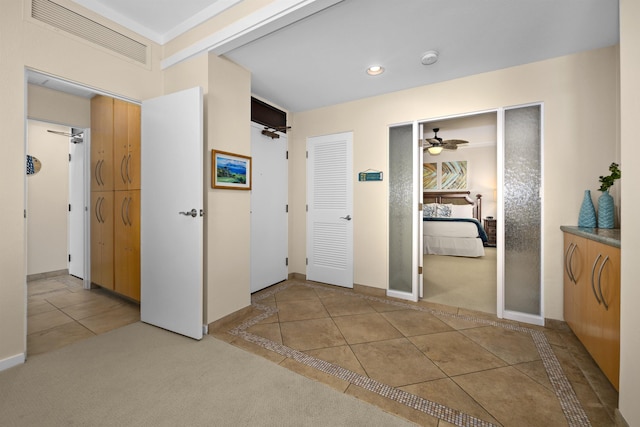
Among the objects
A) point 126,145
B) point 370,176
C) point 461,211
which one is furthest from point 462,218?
point 126,145

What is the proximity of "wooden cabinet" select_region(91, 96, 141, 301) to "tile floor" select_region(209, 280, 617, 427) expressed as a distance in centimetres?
147

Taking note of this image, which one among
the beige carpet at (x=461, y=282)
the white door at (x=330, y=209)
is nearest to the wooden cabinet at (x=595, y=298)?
the beige carpet at (x=461, y=282)

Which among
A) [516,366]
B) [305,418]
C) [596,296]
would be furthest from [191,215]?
[596,296]

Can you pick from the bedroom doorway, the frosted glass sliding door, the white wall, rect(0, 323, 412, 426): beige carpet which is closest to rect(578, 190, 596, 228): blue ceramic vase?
the bedroom doorway

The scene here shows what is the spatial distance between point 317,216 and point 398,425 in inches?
109

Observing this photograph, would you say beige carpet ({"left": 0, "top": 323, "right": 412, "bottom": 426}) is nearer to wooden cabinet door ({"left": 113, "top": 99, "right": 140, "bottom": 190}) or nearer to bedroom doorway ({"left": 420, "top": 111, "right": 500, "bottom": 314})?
wooden cabinet door ({"left": 113, "top": 99, "right": 140, "bottom": 190})

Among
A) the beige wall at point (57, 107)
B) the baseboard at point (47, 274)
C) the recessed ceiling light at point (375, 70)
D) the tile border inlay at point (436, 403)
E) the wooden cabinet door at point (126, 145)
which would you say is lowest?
the tile border inlay at point (436, 403)

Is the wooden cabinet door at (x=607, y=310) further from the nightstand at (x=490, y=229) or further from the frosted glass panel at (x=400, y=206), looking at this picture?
the nightstand at (x=490, y=229)

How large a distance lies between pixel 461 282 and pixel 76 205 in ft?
18.5

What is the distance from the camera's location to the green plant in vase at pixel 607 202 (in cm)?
213

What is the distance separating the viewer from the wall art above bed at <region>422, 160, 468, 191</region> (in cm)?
731

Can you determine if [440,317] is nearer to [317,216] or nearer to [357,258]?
[357,258]

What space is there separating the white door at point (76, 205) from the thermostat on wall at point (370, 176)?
3692 mm

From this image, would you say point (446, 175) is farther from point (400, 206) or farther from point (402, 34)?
point (402, 34)
